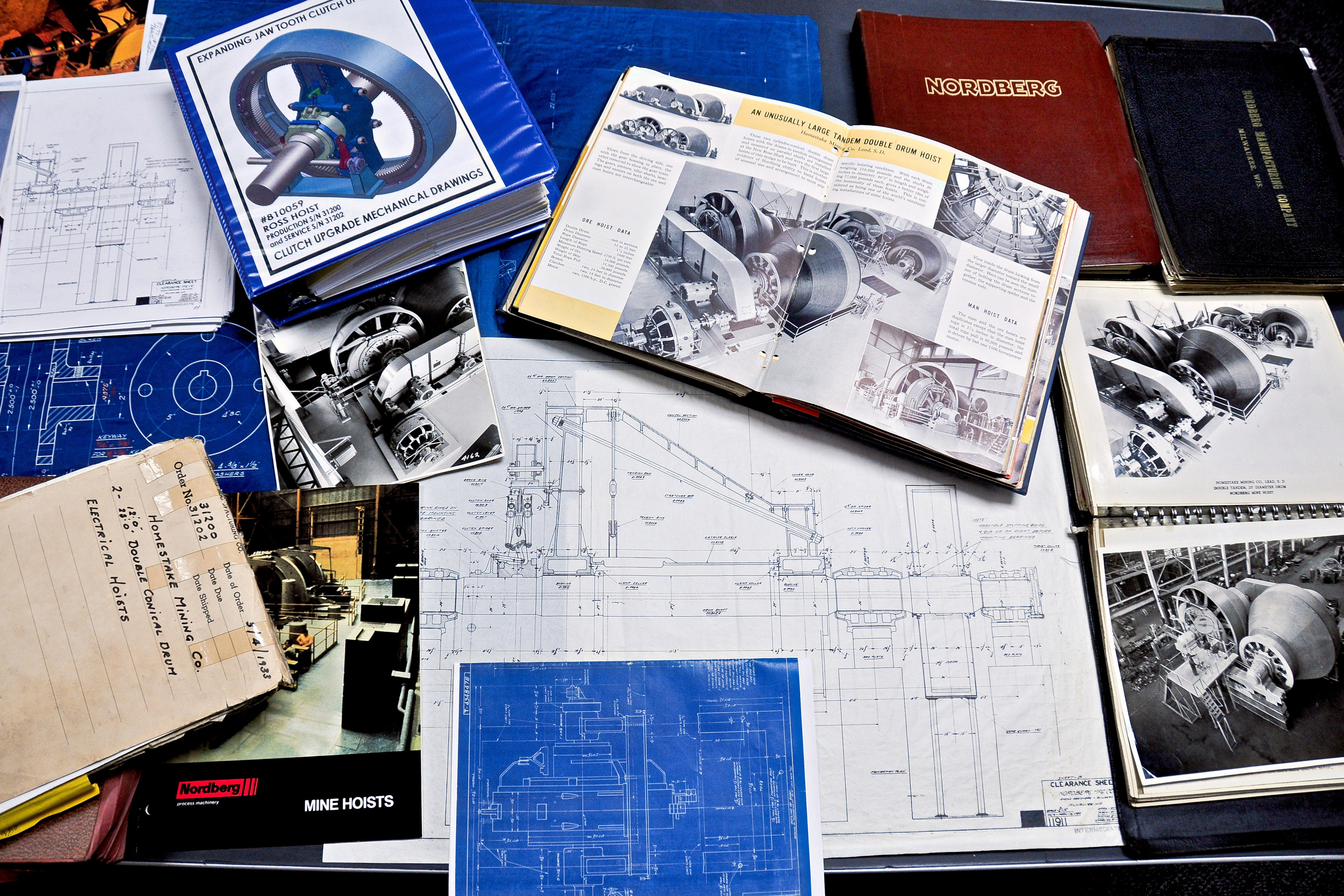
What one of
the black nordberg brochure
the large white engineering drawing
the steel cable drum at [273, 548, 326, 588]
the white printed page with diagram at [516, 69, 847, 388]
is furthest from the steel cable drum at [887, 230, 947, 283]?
the large white engineering drawing

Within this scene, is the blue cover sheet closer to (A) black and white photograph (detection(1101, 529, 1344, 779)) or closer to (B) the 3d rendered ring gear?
(B) the 3d rendered ring gear

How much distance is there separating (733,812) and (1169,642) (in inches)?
22.6

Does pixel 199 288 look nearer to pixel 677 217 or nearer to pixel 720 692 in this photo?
pixel 677 217

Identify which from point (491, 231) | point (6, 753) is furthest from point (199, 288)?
point (6, 753)

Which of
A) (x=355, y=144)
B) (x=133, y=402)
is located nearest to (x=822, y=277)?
(x=355, y=144)

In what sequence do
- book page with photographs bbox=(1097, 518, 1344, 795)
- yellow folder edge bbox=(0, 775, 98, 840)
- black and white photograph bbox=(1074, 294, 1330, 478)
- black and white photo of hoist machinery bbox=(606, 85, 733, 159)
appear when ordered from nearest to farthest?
yellow folder edge bbox=(0, 775, 98, 840) → book page with photographs bbox=(1097, 518, 1344, 795) → black and white photograph bbox=(1074, 294, 1330, 478) → black and white photo of hoist machinery bbox=(606, 85, 733, 159)

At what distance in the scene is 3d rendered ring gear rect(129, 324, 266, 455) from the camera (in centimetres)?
103

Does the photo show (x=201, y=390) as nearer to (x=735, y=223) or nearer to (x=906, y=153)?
(x=735, y=223)

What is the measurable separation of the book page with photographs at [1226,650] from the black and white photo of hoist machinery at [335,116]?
1.03 meters

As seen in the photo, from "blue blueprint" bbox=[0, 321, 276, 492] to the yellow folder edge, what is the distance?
0.35m

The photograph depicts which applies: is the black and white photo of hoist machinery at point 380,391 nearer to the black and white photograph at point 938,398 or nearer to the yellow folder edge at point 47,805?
the yellow folder edge at point 47,805

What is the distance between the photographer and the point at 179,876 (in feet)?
4.47

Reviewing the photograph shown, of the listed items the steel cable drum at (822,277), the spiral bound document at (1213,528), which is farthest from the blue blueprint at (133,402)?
the spiral bound document at (1213,528)

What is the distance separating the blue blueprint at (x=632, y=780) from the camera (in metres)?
0.89
